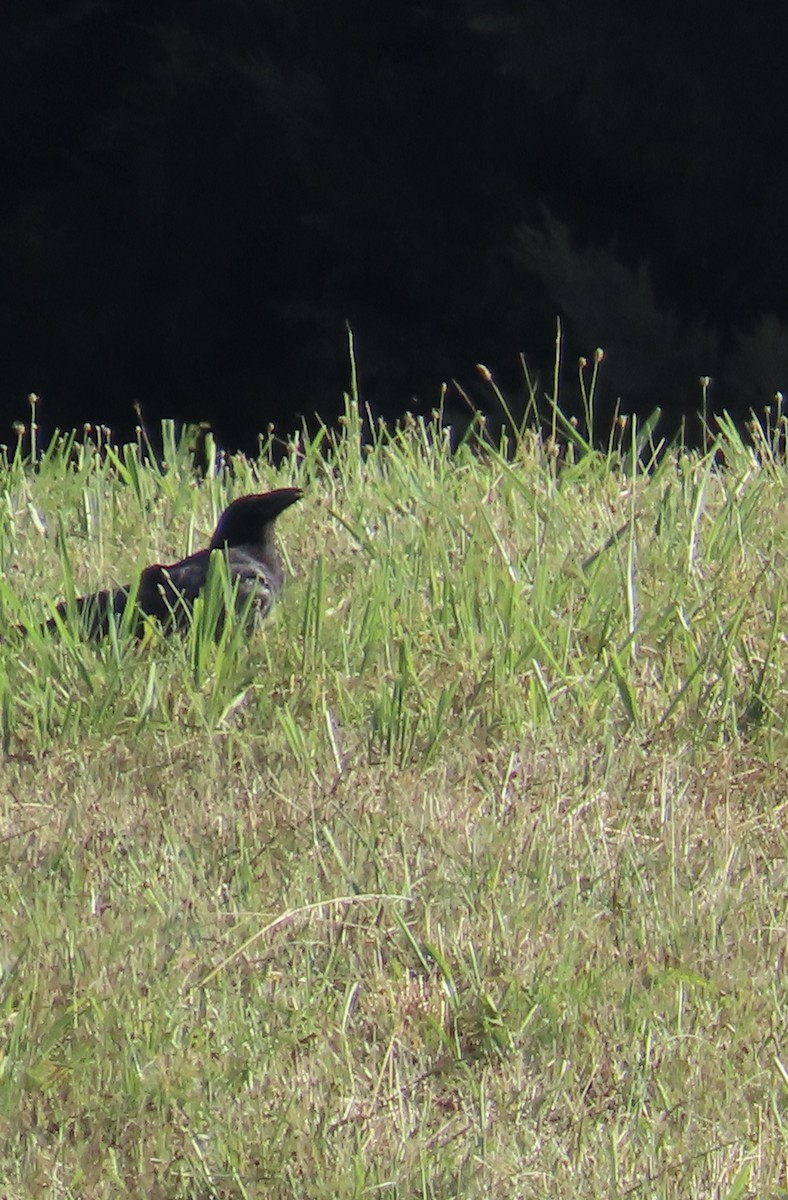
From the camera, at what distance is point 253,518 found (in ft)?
14.0

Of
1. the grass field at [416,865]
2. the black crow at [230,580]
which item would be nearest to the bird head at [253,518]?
the black crow at [230,580]

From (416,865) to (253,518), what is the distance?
52.8 inches

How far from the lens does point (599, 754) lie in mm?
3504

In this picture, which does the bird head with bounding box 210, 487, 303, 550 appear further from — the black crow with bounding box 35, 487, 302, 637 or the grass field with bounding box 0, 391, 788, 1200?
the grass field with bounding box 0, 391, 788, 1200

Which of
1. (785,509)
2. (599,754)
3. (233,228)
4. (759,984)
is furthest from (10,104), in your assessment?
(759,984)

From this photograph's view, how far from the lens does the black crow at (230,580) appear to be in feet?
12.7

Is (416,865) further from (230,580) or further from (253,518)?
(253,518)

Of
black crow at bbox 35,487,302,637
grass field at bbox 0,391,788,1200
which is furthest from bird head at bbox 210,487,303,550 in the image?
grass field at bbox 0,391,788,1200

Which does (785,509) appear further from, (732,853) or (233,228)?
(233,228)

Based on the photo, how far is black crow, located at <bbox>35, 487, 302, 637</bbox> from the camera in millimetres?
3885

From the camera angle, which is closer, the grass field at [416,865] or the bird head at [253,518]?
the grass field at [416,865]

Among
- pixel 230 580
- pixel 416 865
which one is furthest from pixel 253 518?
pixel 416 865

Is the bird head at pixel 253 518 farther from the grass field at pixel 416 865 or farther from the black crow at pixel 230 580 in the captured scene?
the grass field at pixel 416 865

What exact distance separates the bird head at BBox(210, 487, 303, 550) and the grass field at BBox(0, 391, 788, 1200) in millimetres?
156
